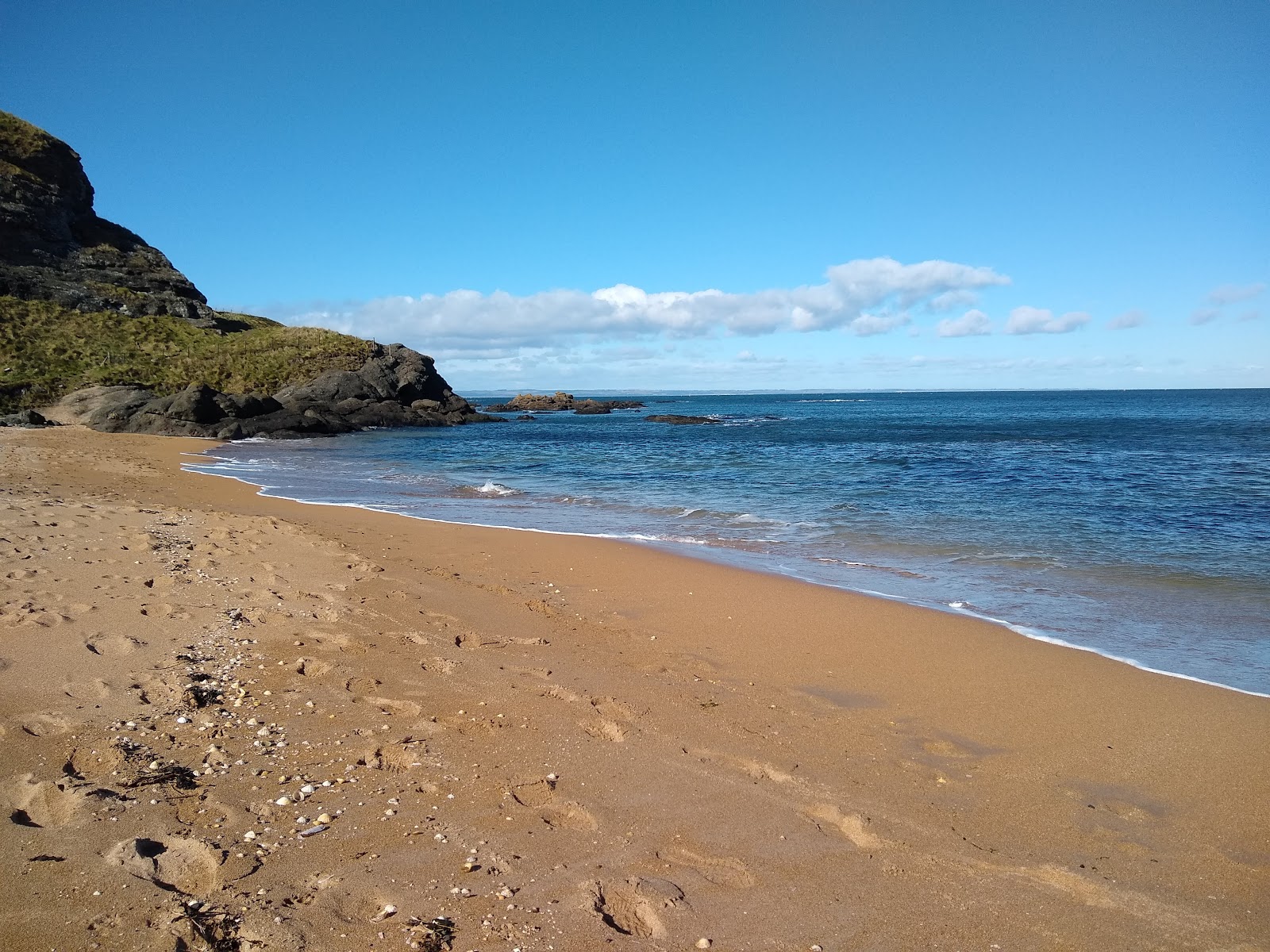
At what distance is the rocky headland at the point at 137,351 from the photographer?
113 feet

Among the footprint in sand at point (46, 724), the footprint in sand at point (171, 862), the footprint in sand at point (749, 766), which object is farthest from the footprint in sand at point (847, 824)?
the footprint in sand at point (46, 724)

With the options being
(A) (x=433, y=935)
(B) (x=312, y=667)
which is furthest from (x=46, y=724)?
(A) (x=433, y=935)

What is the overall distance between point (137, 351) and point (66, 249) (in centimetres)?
1730

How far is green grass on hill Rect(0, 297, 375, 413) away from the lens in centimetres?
3703

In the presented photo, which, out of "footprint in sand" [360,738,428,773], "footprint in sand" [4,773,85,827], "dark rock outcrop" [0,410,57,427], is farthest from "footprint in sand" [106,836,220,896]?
"dark rock outcrop" [0,410,57,427]

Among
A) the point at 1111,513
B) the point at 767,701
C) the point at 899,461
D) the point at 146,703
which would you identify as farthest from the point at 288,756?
the point at 899,461

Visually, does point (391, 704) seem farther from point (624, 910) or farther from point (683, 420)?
point (683, 420)

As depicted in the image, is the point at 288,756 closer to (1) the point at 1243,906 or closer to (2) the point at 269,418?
(1) the point at 1243,906

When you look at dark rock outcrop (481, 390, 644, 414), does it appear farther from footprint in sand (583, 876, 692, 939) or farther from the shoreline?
footprint in sand (583, 876, 692, 939)

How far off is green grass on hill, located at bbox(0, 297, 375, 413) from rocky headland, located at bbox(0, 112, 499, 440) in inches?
3.9

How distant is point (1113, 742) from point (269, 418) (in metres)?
39.2

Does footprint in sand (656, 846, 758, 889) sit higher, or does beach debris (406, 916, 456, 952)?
beach debris (406, 916, 456, 952)

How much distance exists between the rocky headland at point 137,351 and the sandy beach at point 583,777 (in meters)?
31.7

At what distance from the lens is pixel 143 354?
43.3 metres
